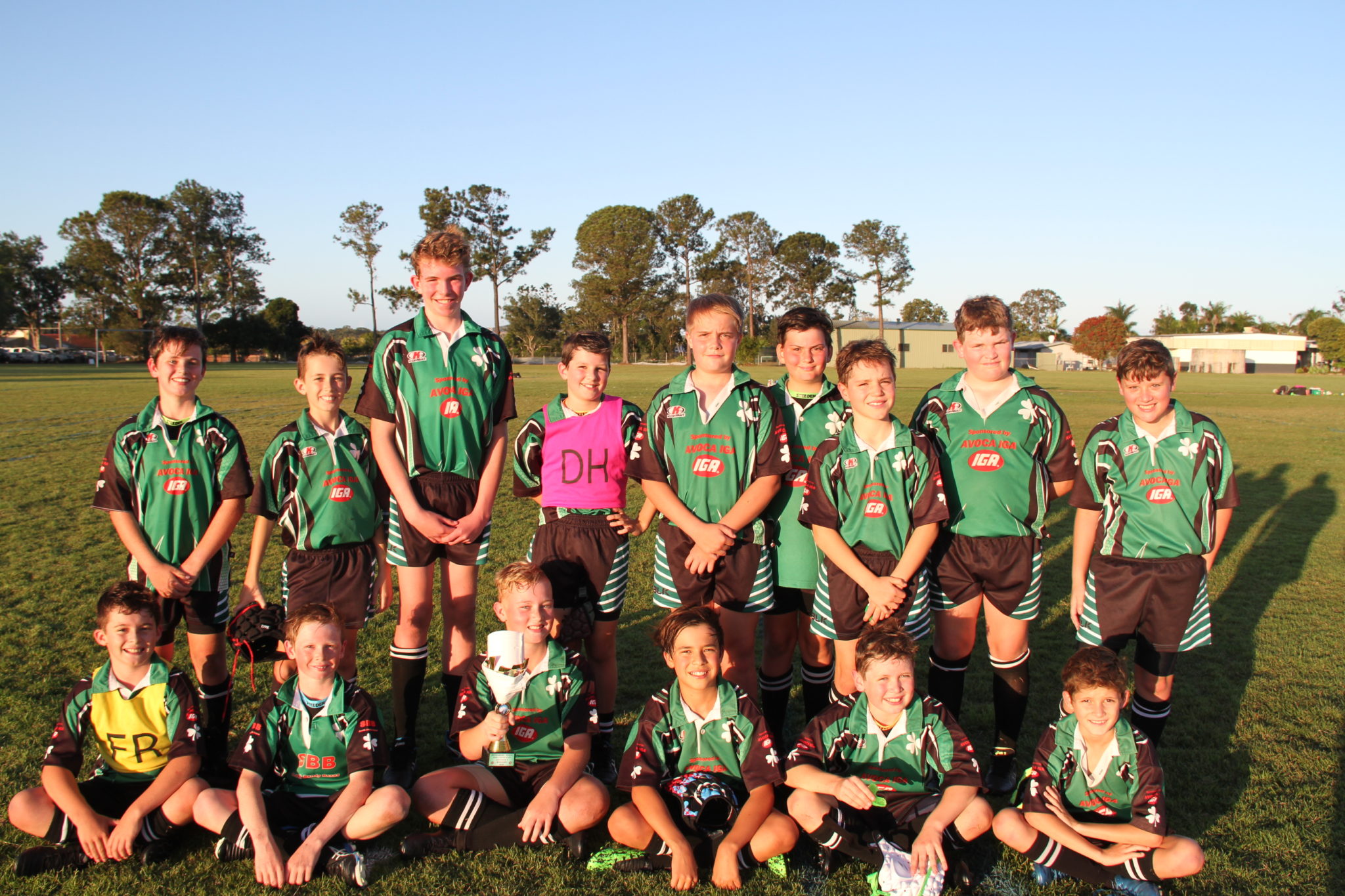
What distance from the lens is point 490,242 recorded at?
201ft

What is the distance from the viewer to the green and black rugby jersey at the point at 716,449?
3.26 meters

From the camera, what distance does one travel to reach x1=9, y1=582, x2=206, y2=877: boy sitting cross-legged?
8.76ft

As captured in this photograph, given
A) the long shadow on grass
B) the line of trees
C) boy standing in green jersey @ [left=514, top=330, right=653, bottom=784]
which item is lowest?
the long shadow on grass

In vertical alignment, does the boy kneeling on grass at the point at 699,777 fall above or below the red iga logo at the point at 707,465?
below

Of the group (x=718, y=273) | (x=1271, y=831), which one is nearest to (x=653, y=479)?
(x=1271, y=831)

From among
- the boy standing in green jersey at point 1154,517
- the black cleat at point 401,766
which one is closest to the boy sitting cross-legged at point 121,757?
the black cleat at point 401,766

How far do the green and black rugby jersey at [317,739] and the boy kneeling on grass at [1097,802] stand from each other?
215cm

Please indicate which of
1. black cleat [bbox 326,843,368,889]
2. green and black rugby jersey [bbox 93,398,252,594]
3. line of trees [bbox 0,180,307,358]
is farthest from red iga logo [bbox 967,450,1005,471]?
line of trees [bbox 0,180,307,358]

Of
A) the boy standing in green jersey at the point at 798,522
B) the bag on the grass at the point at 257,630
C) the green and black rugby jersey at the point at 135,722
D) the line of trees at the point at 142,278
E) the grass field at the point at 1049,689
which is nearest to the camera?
the grass field at the point at 1049,689

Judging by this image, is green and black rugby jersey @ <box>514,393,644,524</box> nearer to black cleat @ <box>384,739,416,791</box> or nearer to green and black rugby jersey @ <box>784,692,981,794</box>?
black cleat @ <box>384,739,416,791</box>

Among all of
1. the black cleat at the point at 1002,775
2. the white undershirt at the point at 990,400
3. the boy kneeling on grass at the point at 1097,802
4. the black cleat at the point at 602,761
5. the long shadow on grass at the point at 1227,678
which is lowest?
the long shadow on grass at the point at 1227,678

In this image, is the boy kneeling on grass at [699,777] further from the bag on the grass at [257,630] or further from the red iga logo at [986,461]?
the bag on the grass at [257,630]

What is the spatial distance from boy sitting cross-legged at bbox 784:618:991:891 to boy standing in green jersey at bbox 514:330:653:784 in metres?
0.93

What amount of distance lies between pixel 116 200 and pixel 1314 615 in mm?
71868
